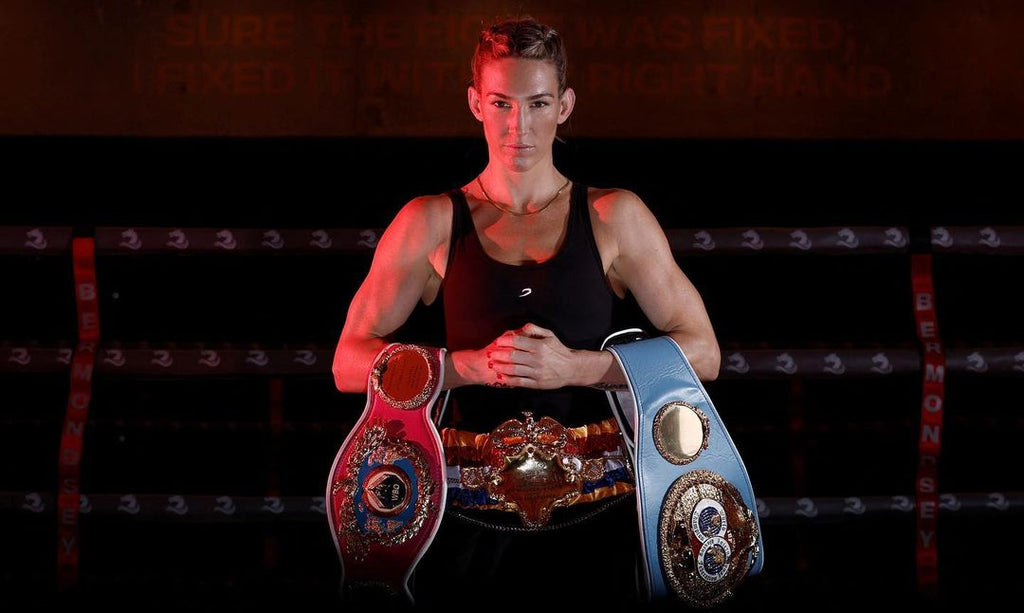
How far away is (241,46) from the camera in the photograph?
3412mm

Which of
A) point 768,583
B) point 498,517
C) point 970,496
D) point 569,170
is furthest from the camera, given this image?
point 569,170

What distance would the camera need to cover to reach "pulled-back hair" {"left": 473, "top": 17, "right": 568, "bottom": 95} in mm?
1683

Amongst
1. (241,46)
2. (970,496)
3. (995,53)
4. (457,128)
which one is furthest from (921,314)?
(241,46)

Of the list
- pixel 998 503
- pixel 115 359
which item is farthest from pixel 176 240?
pixel 998 503

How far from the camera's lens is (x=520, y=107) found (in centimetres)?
169

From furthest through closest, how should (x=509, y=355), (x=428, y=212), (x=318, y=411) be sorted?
(x=318, y=411) → (x=428, y=212) → (x=509, y=355)

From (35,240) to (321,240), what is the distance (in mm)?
806

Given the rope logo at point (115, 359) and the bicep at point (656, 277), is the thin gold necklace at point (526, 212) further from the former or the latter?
the rope logo at point (115, 359)

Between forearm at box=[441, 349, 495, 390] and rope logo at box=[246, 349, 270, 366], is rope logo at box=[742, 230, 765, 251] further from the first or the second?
rope logo at box=[246, 349, 270, 366]

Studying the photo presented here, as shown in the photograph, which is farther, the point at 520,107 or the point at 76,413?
the point at 76,413

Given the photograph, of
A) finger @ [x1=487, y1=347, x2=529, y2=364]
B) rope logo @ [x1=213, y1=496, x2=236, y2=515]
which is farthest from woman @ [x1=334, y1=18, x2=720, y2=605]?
rope logo @ [x1=213, y1=496, x2=236, y2=515]

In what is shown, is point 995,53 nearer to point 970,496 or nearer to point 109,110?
point 970,496

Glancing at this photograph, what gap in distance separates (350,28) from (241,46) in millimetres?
428

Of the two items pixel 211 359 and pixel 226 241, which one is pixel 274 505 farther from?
pixel 226 241
